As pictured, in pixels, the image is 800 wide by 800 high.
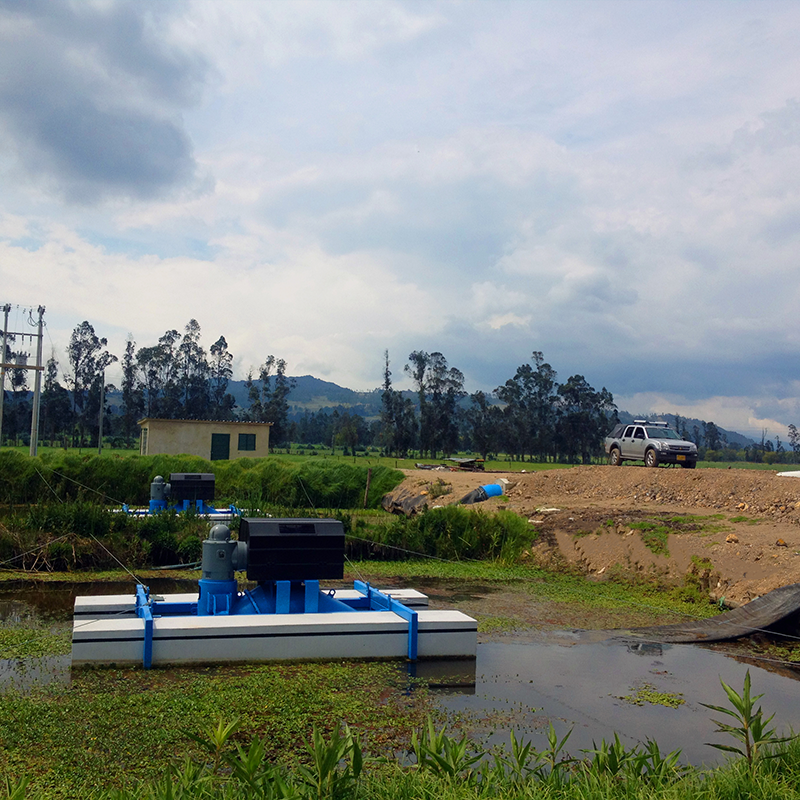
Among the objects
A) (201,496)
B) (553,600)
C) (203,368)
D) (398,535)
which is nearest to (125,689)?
(553,600)

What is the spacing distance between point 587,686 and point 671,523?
8.70m

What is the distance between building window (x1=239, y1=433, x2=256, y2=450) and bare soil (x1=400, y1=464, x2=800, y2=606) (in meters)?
14.8

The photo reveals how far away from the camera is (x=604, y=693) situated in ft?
24.0

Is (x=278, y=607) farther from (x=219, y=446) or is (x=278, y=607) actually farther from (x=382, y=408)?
(x=382, y=408)

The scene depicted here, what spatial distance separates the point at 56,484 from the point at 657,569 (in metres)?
17.7

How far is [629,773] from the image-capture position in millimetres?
4137

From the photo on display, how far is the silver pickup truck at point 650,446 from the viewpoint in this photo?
25.9 metres

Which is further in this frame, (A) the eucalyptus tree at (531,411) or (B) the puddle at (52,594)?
(A) the eucalyptus tree at (531,411)

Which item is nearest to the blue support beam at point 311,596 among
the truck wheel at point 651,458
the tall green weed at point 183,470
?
the tall green weed at point 183,470

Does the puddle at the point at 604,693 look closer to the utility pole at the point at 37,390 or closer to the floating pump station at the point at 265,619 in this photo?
the floating pump station at the point at 265,619

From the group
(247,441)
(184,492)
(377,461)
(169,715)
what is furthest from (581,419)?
(169,715)

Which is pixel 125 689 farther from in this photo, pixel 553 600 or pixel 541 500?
pixel 541 500

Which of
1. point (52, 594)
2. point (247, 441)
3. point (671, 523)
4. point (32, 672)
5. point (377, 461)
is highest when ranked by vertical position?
point (247, 441)

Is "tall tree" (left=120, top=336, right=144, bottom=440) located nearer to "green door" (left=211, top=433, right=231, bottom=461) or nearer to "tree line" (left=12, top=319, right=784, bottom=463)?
"tree line" (left=12, top=319, right=784, bottom=463)
